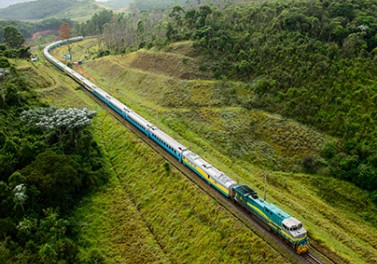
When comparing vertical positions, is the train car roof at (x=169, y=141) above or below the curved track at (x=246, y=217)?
above

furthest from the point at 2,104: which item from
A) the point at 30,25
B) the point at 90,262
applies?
the point at 30,25

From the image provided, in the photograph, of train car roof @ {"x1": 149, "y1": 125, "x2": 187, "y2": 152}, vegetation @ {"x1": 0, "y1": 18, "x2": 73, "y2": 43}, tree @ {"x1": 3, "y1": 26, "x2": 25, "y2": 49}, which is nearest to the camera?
train car roof @ {"x1": 149, "y1": 125, "x2": 187, "y2": 152}

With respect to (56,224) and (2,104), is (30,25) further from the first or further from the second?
(56,224)

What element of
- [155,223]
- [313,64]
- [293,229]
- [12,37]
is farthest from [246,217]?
[12,37]

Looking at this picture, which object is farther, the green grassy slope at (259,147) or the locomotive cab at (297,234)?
the green grassy slope at (259,147)

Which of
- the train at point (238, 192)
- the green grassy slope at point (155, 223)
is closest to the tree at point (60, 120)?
the green grassy slope at point (155, 223)

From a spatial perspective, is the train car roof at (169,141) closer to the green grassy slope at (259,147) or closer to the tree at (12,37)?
the green grassy slope at (259,147)

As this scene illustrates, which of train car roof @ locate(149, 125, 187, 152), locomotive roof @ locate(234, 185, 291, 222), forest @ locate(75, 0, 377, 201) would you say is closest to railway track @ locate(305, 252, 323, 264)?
locomotive roof @ locate(234, 185, 291, 222)

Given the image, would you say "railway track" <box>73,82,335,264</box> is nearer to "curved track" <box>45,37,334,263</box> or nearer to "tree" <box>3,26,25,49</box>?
"curved track" <box>45,37,334,263</box>
